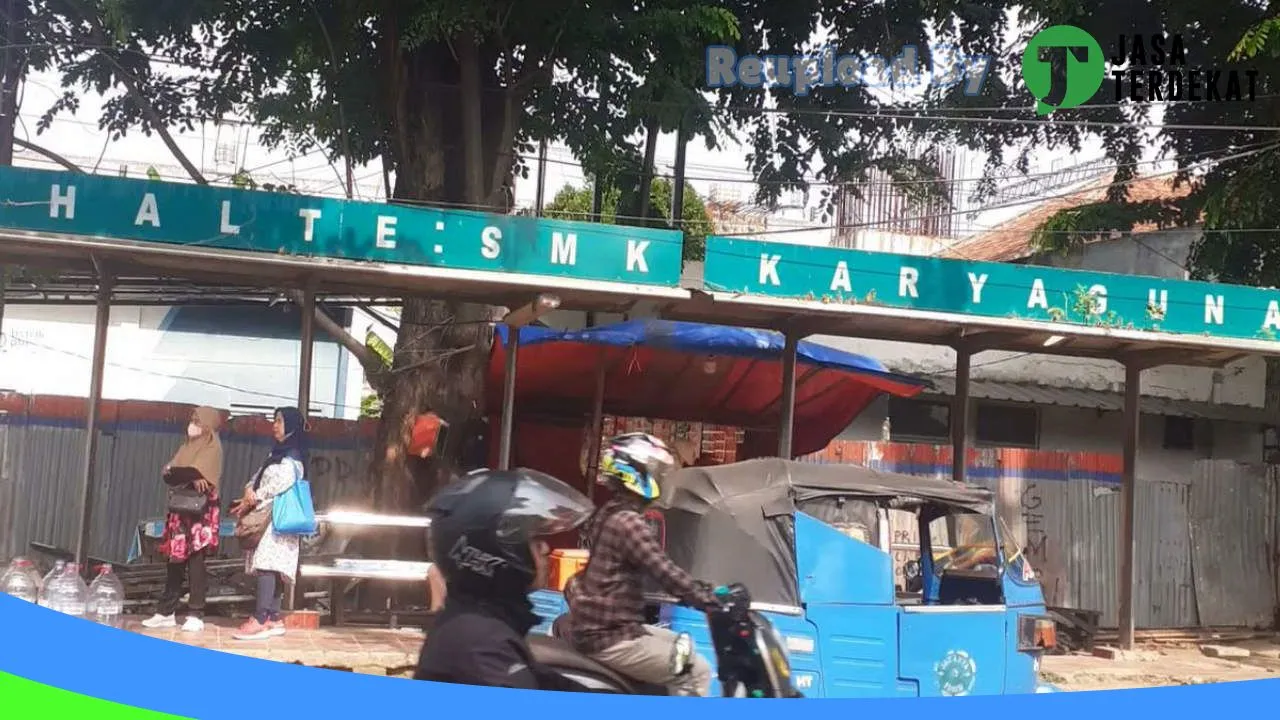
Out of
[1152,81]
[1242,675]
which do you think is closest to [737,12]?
[1152,81]

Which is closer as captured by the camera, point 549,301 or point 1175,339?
point 549,301

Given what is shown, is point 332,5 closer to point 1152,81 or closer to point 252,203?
point 252,203

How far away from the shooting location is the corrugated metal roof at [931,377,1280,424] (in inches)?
556

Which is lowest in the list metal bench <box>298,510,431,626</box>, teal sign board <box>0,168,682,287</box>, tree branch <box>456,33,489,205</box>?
metal bench <box>298,510,431,626</box>

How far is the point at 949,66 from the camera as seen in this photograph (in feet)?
48.9

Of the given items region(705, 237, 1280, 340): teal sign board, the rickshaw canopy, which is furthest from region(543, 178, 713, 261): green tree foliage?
the rickshaw canopy

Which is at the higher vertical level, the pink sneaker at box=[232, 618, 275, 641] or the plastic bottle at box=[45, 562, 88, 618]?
the plastic bottle at box=[45, 562, 88, 618]

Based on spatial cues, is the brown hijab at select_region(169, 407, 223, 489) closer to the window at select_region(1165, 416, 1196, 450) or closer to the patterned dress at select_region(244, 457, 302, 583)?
the patterned dress at select_region(244, 457, 302, 583)

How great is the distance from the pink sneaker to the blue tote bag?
59cm

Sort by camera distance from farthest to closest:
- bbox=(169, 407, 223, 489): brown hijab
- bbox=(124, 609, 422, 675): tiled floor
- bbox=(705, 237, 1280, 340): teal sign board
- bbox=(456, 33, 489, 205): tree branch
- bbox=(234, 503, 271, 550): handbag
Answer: bbox=(456, 33, 489, 205): tree branch < bbox=(705, 237, 1280, 340): teal sign board < bbox=(169, 407, 223, 489): brown hijab < bbox=(234, 503, 271, 550): handbag < bbox=(124, 609, 422, 675): tiled floor

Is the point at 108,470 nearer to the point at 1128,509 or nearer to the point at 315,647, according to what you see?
the point at 315,647

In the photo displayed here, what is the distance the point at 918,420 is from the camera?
14.9 m

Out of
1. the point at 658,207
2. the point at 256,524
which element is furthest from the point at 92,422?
the point at 658,207

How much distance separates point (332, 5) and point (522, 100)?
2.16 m
